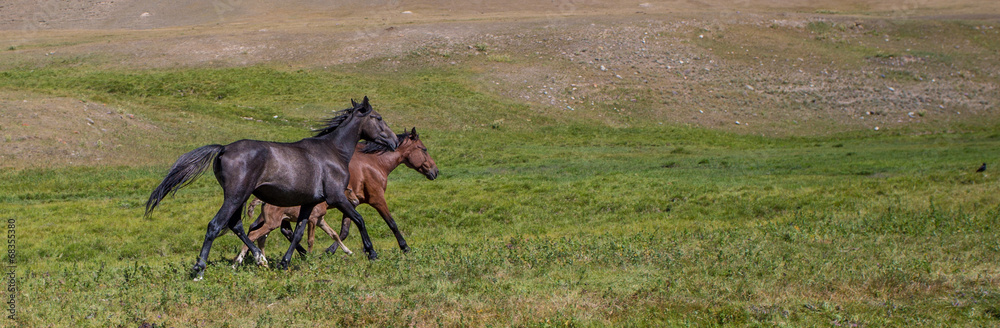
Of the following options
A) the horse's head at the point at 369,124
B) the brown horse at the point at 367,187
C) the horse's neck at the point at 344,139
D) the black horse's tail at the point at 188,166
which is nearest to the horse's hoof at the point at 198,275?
the black horse's tail at the point at 188,166

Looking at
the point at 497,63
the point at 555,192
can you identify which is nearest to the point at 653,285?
the point at 555,192

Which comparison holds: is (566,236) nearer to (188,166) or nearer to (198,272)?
(198,272)

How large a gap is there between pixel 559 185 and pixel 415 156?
8634 mm

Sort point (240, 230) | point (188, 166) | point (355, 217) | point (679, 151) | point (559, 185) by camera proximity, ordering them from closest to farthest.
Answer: point (188, 166) < point (240, 230) < point (355, 217) < point (559, 185) < point (679, 151)

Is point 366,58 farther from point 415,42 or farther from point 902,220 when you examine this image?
point 902,220

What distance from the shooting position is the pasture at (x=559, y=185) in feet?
28.6

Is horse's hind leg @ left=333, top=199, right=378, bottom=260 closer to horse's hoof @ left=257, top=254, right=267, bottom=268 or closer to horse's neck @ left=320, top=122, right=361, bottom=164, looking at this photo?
horse's neck @ left=320, top=122, right=361, bottom=164

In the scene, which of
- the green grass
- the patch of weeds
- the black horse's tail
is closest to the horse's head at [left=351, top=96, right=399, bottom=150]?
the green grass

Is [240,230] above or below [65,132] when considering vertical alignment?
above

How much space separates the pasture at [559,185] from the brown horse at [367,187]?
743mm

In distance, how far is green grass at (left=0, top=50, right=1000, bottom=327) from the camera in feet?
27.7

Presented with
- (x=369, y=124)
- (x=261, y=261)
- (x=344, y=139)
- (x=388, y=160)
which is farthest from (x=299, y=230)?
(x=388, y=160)

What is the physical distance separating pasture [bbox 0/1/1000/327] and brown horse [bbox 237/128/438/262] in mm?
743

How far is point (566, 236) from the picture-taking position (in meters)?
15.7
